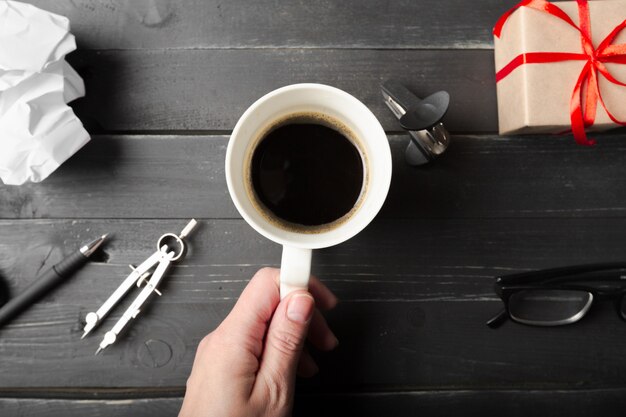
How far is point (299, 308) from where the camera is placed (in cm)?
50

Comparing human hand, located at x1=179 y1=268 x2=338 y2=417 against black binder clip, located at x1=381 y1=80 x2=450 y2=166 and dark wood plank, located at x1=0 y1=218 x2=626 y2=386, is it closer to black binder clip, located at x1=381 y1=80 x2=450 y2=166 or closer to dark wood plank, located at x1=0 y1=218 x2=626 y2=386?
dark wood plank, located at x1=0 y1=218 x2=626 y2=386

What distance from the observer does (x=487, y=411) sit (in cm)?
67

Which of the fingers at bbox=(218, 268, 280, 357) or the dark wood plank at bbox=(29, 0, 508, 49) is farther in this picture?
the dark wood plank at bbox=(29, 0, 508, 49)

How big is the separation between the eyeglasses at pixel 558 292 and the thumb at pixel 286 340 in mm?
304

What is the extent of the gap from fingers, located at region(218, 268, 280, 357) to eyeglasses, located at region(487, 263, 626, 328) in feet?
1.09

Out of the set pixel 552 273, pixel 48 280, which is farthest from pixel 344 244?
pixel 48 280

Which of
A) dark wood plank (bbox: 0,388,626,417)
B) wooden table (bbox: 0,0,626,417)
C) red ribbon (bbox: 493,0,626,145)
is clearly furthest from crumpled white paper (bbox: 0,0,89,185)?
red ribbon (bbox: 493,0,626,145)

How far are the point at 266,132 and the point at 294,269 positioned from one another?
17 cm

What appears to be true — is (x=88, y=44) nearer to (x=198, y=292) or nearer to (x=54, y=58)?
(x=54, y=58)

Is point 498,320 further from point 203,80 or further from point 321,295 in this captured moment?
point 203,80

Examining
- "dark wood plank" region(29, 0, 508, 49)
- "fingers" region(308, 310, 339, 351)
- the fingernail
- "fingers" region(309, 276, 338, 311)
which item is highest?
"dark wood plank" region(29, 0, 508, 49)

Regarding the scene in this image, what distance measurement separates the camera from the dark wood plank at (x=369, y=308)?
65cm

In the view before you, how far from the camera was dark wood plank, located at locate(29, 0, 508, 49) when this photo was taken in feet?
2.16

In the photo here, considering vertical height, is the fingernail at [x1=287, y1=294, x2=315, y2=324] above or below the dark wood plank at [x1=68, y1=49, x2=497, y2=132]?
below
